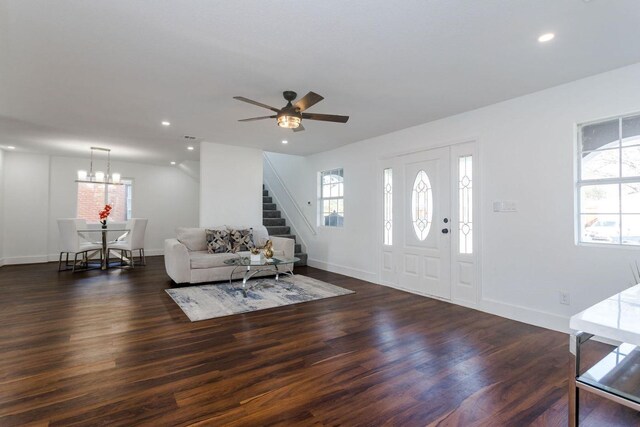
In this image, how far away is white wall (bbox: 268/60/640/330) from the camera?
289 centimetres

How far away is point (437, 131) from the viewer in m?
4.37

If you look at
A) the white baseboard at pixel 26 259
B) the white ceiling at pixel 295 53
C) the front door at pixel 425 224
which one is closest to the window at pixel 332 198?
the front door at pixel 425 224

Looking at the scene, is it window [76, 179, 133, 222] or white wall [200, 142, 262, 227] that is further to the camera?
window [76, 179, 133, 222]

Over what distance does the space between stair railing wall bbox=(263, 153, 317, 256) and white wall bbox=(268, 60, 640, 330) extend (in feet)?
11.6

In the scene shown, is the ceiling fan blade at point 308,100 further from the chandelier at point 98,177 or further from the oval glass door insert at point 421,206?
the chandelier at point 98,177

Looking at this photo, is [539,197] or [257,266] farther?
[257,266]

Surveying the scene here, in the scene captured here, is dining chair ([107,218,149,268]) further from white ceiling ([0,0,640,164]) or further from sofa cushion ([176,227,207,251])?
white ceiling ([0,0,640,164])

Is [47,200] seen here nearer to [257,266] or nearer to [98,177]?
[98,177]

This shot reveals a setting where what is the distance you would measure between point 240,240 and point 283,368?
3.55 m

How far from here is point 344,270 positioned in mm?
5945

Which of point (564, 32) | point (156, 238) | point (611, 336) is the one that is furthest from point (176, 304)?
point (156, 238)

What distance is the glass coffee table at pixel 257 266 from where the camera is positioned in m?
4.36

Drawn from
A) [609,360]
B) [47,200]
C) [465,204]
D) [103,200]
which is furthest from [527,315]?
[47,200]

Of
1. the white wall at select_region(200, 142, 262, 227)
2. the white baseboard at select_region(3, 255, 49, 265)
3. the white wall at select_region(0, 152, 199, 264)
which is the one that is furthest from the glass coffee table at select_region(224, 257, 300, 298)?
the white baseboard at select_region(3, 255, 49, 265)
